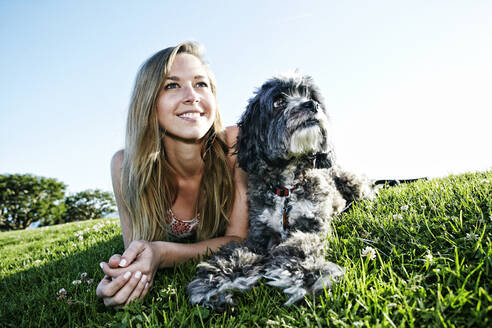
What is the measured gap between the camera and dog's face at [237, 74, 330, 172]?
3.47m

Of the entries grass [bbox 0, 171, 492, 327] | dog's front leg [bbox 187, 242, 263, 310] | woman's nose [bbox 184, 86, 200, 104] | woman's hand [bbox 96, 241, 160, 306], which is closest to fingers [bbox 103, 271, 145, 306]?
woman's hand [bbox 96, 241, 160, 306]

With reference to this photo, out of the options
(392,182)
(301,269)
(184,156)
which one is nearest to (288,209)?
(301,269)

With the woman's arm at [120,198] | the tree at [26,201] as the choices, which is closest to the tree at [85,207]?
the tree at [26,201]

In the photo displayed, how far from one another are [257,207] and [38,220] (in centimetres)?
3521

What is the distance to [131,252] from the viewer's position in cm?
277

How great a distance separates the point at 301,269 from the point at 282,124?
1784 mm

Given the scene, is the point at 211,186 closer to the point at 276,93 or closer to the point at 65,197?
the point at 276,93

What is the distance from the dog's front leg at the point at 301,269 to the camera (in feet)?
7.12

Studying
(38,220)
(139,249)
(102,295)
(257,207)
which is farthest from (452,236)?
(38,220)

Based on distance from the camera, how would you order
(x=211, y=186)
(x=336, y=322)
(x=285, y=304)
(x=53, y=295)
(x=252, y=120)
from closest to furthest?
(x=336, y=322)
(x=285, y=304)
(x=53, y=295)
(x=252, y=120)
(x=211, y=186)

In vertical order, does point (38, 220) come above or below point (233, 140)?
below

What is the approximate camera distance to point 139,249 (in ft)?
9.34

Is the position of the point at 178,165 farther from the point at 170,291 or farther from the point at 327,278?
the point at 327,278

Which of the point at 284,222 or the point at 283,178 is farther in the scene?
the point at 283,178
